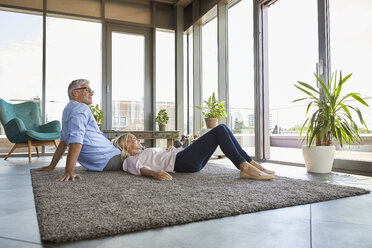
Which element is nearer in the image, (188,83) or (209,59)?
(209,59)

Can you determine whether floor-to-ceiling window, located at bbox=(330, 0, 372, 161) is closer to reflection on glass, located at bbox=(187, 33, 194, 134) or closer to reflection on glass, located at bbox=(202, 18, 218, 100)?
reflection on glass, located at bbox=(202, 18, 218, 100)

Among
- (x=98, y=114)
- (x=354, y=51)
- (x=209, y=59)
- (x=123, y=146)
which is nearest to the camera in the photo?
(x=123, y=146)

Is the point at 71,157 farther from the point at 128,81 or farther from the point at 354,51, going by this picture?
the point at 128,81

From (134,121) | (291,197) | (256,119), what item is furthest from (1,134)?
(291,197)

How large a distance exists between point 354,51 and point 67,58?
4.87 metres

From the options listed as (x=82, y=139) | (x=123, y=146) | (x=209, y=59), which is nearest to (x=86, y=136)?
(x=82, y=139)

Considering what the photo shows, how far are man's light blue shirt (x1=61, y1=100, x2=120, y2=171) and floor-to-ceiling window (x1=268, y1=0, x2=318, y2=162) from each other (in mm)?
2393

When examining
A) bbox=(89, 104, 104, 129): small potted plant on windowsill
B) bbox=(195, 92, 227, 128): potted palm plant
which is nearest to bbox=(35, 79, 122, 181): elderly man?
bbox=(195, 92, 227, 128): potted palm plant

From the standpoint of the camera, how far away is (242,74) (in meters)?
4.66

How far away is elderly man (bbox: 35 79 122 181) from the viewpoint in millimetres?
2177

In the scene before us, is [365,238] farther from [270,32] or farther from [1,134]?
[1,134]

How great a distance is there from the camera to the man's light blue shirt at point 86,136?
2230mm

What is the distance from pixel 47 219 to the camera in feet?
3.88

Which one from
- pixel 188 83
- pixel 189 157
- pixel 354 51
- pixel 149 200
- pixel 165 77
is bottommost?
pixel 149 200
